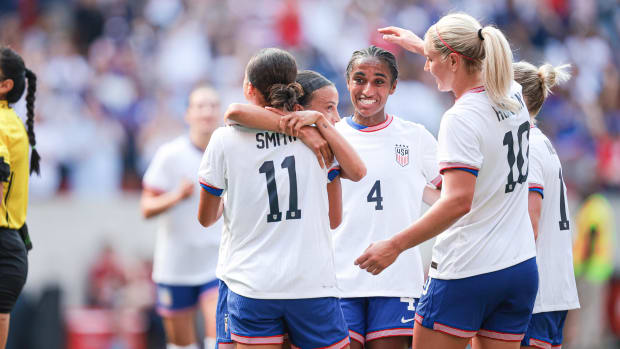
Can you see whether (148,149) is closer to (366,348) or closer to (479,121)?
(366,348)

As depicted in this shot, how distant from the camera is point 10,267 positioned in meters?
5.32

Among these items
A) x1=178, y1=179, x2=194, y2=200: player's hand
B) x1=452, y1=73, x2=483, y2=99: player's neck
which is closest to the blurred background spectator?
x1=178, y1=179, x2=194, y2=200: player's hand

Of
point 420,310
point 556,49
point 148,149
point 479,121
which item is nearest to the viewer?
point 479,121

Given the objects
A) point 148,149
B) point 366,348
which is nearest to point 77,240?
point 148,149

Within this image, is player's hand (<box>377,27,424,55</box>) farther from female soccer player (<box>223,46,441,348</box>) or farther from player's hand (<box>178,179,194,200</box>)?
player's hand (<box>178,179,194,200</box>)

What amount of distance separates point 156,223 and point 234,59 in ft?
11.9

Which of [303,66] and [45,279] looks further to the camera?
[303,66]

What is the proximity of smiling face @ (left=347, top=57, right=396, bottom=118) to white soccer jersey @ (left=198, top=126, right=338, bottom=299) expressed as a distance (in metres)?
1.02

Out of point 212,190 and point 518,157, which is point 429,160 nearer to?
point 518,157

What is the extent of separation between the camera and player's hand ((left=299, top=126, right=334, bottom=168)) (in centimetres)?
442

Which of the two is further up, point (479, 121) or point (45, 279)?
point (479, 121)

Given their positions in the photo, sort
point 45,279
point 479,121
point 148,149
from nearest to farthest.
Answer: point 479,121, point 45,279, point 148,149

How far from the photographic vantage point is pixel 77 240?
11.2 m

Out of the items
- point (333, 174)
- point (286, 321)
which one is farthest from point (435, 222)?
point (286, 321)
